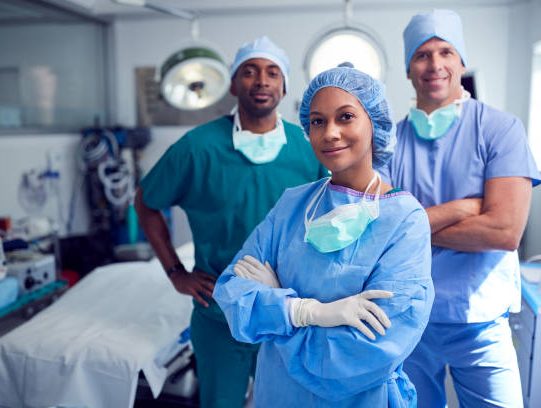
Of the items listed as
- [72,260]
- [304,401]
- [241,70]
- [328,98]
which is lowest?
[72,260]

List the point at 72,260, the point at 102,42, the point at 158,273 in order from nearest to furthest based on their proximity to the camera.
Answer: the point at 158,273 < the point at 72,260 < the point at 102,42

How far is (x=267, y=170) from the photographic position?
5.23 ft

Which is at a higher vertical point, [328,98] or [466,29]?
[466,29]

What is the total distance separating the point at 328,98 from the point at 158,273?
183 centimetres

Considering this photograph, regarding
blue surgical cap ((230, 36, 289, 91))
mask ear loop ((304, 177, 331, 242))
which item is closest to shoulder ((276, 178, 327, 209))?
mask ear loop ((304, 177, 331, 242))

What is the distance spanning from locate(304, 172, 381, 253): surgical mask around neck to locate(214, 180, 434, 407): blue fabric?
0.02 metres

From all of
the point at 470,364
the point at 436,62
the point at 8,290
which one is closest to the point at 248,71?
the point at 436,62

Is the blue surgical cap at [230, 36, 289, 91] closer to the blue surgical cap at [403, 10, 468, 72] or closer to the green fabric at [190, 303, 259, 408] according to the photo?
the blue surgical cap at [403, 10, 468, 72]

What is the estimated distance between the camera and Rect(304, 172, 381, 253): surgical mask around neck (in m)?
1.03

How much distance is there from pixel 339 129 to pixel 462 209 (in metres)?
0.46

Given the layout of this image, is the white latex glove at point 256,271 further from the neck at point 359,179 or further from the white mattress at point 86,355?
the white mattress at point 86,355

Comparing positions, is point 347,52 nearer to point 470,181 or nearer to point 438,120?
point 438,120

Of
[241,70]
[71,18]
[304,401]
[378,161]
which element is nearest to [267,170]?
[241,70]

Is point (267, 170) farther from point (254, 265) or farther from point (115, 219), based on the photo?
point (115, 219)
